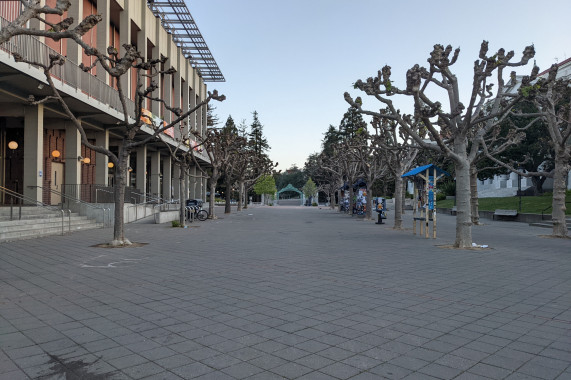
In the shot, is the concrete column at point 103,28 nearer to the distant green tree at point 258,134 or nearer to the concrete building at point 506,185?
the concrete building at point 506,185

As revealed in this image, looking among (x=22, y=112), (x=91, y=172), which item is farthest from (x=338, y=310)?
(x=91, y=172)

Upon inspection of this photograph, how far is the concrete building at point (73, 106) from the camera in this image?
55.2 ft

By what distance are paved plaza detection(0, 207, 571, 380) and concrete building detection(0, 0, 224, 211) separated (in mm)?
9494

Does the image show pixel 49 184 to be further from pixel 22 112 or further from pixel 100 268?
pixel 100 268

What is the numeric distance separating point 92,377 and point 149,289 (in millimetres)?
3539

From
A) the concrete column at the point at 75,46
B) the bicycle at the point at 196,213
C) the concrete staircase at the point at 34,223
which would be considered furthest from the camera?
the bicycle at the point at 196,213

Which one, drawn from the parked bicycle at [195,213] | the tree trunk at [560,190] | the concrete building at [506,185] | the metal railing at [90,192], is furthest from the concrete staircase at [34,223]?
the concrete building at [506,185]

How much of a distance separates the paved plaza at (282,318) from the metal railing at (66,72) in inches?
349

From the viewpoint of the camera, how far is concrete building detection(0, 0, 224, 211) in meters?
16.8

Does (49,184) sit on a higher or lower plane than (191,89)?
lower

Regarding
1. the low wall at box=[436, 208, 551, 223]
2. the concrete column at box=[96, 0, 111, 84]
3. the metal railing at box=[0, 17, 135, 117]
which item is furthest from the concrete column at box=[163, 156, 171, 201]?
the low wall at box=[436, 208, 551, 223]

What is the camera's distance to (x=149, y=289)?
708cm

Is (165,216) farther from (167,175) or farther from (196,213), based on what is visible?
(167,175)

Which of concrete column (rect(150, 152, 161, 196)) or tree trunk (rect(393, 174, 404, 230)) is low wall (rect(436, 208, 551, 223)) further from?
concrete column (rect(150, 152, 161, 196))
